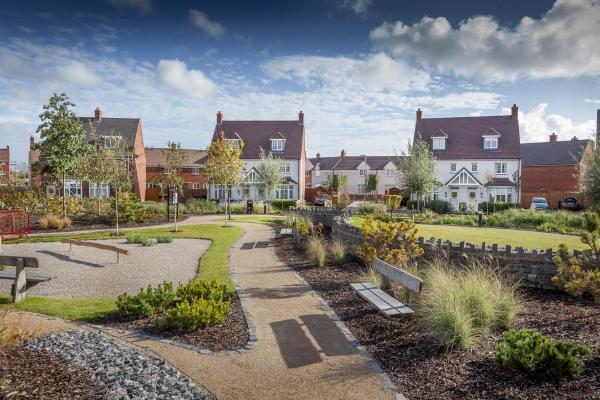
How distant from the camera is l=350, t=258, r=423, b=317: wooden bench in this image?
23.4ft

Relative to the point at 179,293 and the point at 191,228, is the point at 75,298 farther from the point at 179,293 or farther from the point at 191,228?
the point at 191,228

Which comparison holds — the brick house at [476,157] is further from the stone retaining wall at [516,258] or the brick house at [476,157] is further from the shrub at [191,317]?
the shrub at [191,317]

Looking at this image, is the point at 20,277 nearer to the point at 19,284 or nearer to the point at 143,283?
the point at 19,284

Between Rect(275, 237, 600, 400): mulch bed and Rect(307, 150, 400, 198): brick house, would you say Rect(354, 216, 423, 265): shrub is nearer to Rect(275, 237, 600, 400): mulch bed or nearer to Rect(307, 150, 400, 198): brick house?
→ Rect(275, 237, 600, 400): mulch bed

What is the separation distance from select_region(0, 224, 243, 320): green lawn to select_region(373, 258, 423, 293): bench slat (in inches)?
154

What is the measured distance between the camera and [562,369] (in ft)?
17.3

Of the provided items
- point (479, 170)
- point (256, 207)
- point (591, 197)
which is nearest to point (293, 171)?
point (256, 207)

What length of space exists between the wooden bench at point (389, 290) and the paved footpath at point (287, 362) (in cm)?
88

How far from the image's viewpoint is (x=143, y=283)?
1105cm

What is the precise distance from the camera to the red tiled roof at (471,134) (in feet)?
149

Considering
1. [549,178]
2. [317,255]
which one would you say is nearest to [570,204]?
[549,178]

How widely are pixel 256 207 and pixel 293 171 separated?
12977 millimetres

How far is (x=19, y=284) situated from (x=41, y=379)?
4.63 m

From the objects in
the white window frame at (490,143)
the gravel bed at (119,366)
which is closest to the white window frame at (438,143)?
the white window frame at (490,143)
